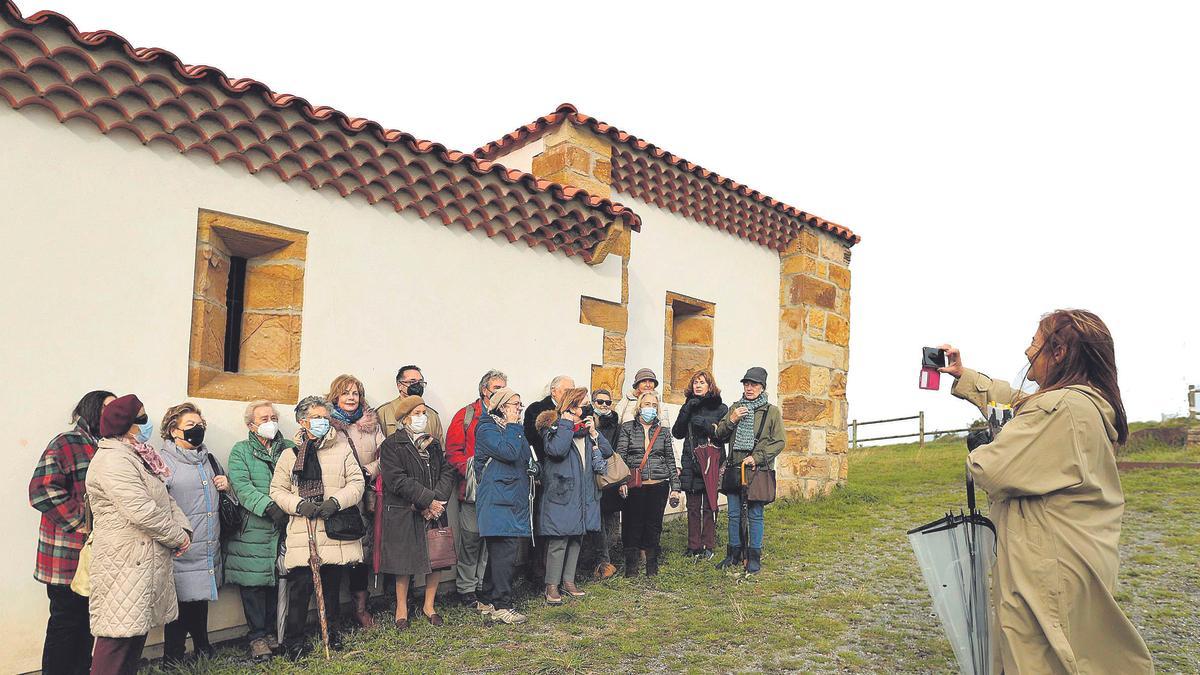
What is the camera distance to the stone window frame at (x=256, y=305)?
5.86 metres

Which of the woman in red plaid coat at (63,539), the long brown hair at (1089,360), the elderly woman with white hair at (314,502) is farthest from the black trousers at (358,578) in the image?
the long brown hair at (1089,360)

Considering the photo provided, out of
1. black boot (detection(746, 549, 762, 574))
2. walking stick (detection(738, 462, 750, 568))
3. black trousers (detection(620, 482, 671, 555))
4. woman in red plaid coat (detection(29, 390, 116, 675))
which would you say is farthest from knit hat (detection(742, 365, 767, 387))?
woman in red plaid coat (detection(29, 390, 116, 675))

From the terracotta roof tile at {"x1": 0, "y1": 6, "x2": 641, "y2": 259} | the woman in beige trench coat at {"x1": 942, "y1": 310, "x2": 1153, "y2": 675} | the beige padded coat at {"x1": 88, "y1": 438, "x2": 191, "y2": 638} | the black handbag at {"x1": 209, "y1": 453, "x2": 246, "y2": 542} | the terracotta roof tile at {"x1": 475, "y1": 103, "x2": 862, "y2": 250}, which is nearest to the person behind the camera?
the woman in beige trench coat at {"x1": 942, "y1": 310, "x2": 1153, "y2": 675}

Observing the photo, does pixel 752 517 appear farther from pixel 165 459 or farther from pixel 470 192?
pixel 165 459

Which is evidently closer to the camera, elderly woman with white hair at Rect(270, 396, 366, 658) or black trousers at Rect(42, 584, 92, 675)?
black trousers at Rect(42, 584, 92, 675)

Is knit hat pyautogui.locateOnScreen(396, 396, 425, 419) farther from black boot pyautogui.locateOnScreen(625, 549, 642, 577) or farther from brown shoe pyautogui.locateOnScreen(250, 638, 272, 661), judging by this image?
black boot pyautogui.locateOnScreen(625, 549, 642, 577)

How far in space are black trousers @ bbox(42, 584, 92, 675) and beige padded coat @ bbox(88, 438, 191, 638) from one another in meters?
0.53

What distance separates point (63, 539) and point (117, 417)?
0.80m

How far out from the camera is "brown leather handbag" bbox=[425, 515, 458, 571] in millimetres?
6168

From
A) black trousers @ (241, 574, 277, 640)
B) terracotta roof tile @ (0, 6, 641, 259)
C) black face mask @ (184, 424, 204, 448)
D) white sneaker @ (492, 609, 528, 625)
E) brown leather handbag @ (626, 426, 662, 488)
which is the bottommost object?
white sneaker @ (492, 609, 528, 625)

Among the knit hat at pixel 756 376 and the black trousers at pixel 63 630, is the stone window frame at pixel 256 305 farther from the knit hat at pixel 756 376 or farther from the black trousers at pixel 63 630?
the knit hat at pixel 756 376

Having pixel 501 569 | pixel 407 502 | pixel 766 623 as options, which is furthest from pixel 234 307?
pixel 766 623

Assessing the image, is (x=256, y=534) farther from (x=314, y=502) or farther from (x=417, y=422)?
(x=417, y=422)

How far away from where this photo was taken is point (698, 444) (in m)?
7.96
